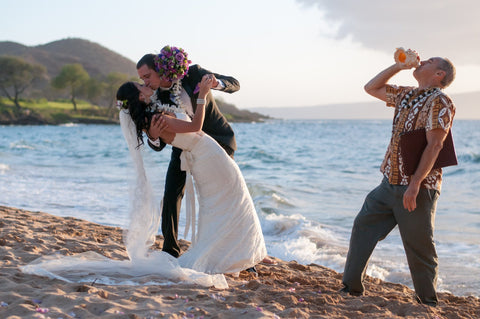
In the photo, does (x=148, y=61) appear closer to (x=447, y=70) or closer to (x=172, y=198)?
(x=172, y=198)

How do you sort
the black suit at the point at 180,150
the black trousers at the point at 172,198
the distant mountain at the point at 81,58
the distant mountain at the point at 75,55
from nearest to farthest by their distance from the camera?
the black suit at the point at 180,150 → the black trousers at the point at 172,198 → the distant mountain at the point at 81,58 → the distant mountain at the point at 75,55

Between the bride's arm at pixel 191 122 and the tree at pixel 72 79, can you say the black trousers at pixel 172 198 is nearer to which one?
the bride's arm at pixel 191 122

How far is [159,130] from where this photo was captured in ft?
13.8

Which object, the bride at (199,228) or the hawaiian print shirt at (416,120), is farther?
the bride at (199,228)

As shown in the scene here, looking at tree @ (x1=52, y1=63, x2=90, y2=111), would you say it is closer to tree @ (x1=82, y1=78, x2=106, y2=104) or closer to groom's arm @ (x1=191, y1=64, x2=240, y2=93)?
tree @ (x1=82, y1=78, x2=106, y2=104)

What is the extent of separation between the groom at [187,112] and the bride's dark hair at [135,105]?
0.27 feet

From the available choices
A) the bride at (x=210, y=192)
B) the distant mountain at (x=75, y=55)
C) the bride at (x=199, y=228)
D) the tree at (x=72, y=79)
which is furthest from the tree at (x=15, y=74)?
the bride at (x=210, y=192)

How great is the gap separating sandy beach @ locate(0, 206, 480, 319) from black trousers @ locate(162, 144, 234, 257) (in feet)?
2.33

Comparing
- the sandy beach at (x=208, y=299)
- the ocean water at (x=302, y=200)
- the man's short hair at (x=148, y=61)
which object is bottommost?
the ocean water at (x=302, y=200)

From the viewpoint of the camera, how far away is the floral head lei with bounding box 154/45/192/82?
4.21 metres

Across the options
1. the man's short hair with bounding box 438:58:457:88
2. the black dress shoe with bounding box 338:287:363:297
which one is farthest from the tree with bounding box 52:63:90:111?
the man's short hair with bounding box 438:58:457:88

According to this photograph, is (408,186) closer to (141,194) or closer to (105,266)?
(141,194)

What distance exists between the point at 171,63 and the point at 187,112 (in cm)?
49

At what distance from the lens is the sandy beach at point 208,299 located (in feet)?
10.8
